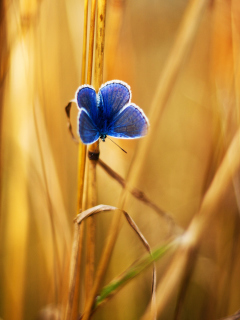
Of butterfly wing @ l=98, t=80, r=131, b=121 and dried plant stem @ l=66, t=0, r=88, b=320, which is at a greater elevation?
butterfly wing @ l=98, t=80, r=131, b=121

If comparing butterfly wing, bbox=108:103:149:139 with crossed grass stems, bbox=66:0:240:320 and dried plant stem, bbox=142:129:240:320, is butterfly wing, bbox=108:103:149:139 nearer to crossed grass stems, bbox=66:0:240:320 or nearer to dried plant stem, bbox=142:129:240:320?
crossed grass stems, bbox=66:0:240:320

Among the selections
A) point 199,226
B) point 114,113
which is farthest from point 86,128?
point 199,226

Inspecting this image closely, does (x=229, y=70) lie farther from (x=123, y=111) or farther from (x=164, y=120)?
(x=123, y=111)

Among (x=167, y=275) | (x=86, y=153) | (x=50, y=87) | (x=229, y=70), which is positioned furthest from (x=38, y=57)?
(x=167, y=275)

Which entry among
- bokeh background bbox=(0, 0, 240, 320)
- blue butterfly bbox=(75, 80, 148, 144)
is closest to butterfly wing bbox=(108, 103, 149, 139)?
blue butterfly bbox=(75, 80, 148, 144)

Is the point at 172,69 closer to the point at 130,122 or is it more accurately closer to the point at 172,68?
the point at 172,68

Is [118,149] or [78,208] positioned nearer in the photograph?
[78,208]

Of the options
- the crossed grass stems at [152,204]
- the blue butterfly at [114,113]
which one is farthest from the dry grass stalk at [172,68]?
the blue butterfly at [114,113]

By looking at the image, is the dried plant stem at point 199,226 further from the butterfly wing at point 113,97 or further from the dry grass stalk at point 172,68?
the butterfly wing at point 113,97
